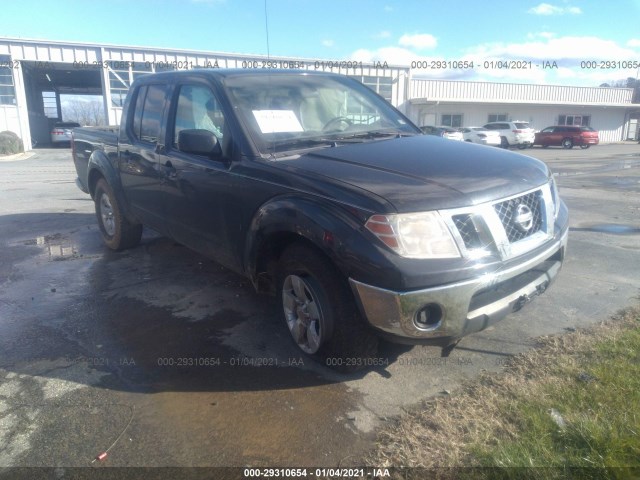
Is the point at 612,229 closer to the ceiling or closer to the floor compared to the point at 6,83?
closer to the floor

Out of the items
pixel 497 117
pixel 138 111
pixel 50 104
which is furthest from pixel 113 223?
pixel 50 104

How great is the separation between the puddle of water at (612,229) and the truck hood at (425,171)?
3.92 metres

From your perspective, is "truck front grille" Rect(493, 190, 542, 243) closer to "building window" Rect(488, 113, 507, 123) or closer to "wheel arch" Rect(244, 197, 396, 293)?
"wheel arch" Rect(244, 197, 396, 293)

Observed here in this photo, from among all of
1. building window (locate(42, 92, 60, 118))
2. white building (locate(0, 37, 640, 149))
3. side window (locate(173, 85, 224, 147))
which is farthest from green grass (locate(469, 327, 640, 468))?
building window (locate(42, 92, 60, 118))

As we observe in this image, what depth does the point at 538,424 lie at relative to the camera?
8.48 ft

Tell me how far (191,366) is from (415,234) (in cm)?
184

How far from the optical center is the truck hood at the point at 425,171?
9.05ft

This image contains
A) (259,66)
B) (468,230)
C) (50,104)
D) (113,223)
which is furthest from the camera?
(50,104)

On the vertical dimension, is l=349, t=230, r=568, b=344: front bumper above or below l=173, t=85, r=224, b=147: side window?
below

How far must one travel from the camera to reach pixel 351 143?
3.73 meters

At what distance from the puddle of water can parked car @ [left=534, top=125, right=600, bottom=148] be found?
2950 cm

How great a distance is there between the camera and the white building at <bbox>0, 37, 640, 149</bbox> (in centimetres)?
2664

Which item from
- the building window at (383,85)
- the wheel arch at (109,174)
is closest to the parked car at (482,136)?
the building window at (383,85)

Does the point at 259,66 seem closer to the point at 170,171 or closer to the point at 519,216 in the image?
the point at 170,171
